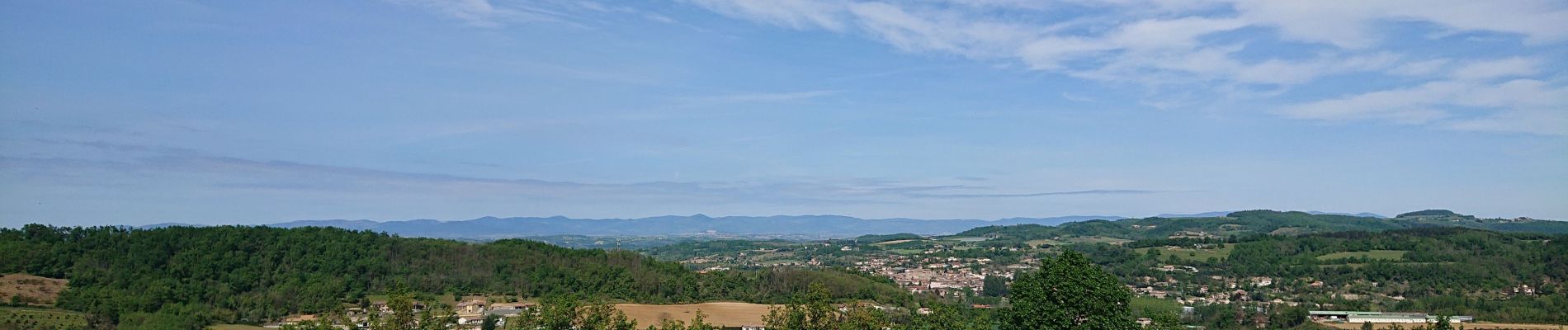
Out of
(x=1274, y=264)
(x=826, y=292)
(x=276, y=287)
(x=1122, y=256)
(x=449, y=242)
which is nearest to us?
(x=826, y=292)

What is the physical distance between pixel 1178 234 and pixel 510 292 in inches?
4255

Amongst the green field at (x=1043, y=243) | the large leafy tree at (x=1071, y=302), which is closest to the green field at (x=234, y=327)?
the large leafy tree at (x=1071, y=302)

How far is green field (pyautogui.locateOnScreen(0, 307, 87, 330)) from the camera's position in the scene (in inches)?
1727

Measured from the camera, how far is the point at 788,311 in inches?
1231

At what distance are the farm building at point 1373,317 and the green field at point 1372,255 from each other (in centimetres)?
2675

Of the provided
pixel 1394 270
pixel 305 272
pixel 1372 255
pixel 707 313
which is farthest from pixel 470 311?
pixel 1372 255

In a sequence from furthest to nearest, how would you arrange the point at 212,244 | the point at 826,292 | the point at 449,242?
the point at 449,242, the point at 212,244, the point at 826,292

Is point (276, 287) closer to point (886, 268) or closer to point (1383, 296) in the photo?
point (886, 268)

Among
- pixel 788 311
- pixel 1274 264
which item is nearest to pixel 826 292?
pixel 788 311

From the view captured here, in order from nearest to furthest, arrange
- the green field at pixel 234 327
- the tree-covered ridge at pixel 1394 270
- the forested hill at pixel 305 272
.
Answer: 1. the green field at pixel 234 327
2. the forested hill at pixel 305 272
3. the tree-covered ridge at pixel 1394 270

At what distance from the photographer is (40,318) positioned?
45844 mm

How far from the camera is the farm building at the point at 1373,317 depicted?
56.1 m

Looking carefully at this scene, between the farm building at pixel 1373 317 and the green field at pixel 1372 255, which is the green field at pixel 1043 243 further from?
the farm building at pixel 1373 317

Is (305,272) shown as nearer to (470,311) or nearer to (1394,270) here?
(470,311)
